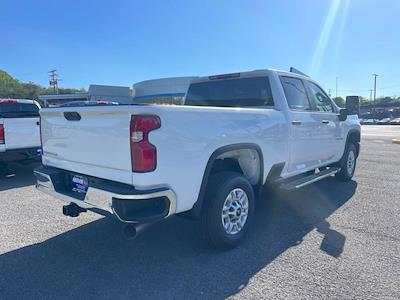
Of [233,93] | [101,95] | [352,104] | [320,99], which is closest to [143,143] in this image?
[233,93]

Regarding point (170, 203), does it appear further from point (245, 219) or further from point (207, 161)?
point (245, 219)

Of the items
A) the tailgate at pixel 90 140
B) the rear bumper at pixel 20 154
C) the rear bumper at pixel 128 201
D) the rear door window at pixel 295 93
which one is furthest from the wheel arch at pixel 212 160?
the rear bumper at pixel 20 154

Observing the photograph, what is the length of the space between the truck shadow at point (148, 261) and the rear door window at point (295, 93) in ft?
5.41

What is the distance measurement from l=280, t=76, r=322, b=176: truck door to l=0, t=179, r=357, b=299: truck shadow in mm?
831

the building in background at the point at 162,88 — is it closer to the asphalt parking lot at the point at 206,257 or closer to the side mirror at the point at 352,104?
the side mirror at the point at 352,104

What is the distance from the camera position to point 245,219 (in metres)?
3.89

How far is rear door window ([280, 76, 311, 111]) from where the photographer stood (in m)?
4.77

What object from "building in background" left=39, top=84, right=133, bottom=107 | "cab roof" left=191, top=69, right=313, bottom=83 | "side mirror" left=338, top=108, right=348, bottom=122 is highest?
"building in background" left=39, top=84, right=133, bottom=107

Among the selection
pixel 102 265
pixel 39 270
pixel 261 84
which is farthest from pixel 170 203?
pixel 261 84

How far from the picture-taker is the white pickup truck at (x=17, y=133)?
6828 millimetres

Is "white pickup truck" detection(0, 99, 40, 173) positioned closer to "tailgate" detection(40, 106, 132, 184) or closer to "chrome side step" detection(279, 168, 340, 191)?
"tailgate" detection(40, 106, 132, 184)

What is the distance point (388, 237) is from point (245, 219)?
1.79 metres

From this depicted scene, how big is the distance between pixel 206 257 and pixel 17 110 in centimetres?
606

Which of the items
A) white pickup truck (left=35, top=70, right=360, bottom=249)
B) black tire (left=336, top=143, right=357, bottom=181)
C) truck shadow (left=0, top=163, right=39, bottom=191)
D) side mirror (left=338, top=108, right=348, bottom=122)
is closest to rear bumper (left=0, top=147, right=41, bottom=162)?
truck shadow (left=0, top=163, right=39, bottom=191)
